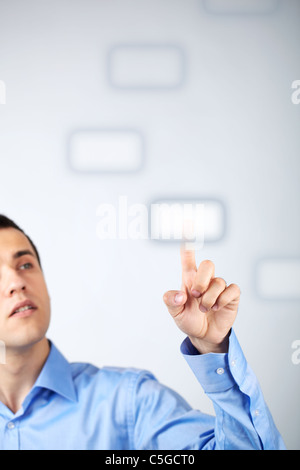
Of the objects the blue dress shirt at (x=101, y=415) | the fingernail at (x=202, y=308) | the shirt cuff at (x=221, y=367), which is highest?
the fingernail at (x=202, y=308)

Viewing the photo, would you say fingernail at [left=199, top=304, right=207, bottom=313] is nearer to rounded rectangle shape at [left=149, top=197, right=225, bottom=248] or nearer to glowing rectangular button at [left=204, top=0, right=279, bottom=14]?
rounded rectangle shape at [left=149, top=197, right=225, bottom=248]

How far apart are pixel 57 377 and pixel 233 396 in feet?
1.37

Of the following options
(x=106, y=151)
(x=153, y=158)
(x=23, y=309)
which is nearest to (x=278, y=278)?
(x=153, y=158)

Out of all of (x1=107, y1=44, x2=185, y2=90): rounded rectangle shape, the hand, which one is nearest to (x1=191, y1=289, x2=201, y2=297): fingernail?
the hand

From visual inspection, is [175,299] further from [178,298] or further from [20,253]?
[20,253]

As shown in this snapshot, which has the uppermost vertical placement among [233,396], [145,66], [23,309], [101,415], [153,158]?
[145,66]

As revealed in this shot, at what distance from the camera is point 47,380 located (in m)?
1.11

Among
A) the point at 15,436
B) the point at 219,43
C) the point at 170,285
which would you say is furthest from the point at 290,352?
the point at 219,43

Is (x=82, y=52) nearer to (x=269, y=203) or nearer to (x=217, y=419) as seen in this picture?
(x=269, y=203)

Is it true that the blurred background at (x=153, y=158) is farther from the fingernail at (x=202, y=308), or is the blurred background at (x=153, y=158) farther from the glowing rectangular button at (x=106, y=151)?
the fingernail at (x=202, y=308)

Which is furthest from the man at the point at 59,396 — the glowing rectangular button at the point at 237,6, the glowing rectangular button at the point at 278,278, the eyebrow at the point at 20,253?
the glowing rectangular button at the point at 237,6

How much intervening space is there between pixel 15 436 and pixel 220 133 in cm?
89

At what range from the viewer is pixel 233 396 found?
912 millimetres

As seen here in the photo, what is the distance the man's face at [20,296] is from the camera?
3.59 feet
